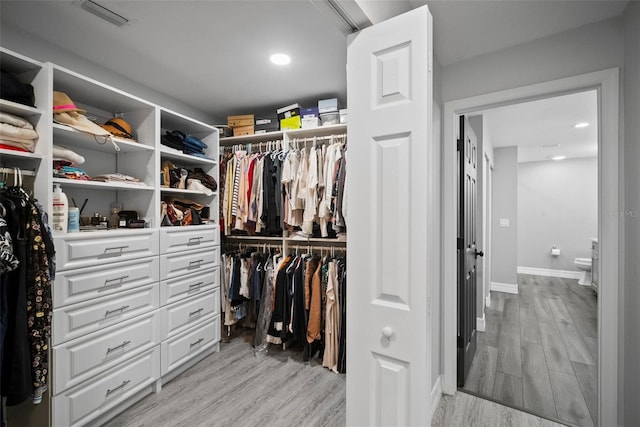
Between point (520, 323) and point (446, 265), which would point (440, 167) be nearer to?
point (446, 265)

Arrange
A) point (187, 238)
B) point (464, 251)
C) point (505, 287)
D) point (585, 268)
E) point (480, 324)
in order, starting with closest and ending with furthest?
point (464, 251)
point (187, 238)
point (480, 324)
point (505, 287)
point (585, 268)

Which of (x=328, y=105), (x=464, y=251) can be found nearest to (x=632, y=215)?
(x=464, y=251)

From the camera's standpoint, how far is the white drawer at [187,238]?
2225 mm

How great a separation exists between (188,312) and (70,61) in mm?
2014

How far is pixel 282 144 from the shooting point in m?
2.86

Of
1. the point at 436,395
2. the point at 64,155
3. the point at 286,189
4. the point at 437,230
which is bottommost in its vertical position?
Answer: the point at 436,395

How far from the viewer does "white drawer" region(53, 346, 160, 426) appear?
1.65 meters

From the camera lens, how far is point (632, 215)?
1484 millimetres

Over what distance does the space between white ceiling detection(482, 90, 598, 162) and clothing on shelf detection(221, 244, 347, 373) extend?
246 cm

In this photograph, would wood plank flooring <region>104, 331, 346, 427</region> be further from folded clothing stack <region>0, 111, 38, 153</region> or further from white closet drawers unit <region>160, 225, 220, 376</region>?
folded clothing stack <region>0, 111, 38, 153</region>

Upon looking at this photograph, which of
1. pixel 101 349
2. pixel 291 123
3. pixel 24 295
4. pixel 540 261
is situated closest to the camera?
pixel 24 295

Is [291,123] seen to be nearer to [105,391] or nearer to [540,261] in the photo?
[105,391]

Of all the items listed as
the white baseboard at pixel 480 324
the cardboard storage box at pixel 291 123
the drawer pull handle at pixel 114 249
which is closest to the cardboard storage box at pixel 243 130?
the cardboard storage box at pixel 291 123

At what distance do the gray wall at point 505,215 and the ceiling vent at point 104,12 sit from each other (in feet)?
17.8
